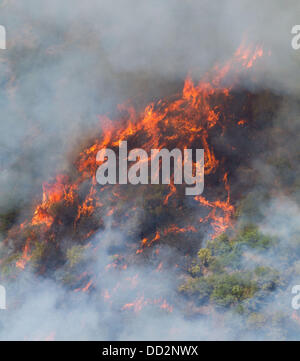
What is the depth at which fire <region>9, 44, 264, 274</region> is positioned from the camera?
13.0m

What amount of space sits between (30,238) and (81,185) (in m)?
2.23

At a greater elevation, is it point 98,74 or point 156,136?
point 98,74

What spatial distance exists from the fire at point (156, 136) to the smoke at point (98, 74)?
42 cm

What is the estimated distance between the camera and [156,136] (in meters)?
13.4

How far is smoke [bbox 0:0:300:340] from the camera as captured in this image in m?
11.8

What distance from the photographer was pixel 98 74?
13977 mm

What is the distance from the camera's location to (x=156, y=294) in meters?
11.3

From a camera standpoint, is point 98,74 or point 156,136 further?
point 98,74

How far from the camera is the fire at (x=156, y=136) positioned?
1301cm

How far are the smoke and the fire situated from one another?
42cm

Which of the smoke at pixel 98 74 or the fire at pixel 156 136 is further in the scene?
the fire at pixel 156 136

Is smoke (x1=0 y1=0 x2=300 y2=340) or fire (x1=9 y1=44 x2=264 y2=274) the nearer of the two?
smoke (x1=0 y1=0 x2=300 y2=340)

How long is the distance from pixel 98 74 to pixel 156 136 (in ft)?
9.48

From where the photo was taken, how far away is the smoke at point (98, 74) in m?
11.8
